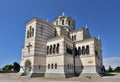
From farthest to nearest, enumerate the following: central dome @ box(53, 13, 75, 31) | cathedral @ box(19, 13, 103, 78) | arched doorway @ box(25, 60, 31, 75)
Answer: central dome @ box(53, 13, 75, 31), arched doorway @ box(25, 60, 31, 75), cathedral @ box(19, 13, 103, 78)

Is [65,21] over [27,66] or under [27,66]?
over

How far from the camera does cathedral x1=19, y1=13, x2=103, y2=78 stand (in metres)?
23.1

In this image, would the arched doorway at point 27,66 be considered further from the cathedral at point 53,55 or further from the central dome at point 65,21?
the central dome at point 65,21

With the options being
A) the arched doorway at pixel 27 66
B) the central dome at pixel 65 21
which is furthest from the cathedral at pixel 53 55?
the central dome at pixel 65 21

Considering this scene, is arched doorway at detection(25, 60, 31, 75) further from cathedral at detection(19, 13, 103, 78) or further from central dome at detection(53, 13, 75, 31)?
central dome at detection(53, 13, 75, 31)

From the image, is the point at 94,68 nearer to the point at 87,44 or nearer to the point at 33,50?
the point at 87,44

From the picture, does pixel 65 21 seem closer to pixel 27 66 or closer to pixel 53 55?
pixel 53 55

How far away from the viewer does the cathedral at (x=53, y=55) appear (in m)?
23.1

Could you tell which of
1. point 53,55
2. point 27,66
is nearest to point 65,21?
point 53,55

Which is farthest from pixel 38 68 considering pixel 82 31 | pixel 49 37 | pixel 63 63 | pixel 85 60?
pixel 82 31

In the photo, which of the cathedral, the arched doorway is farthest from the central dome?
the arched doorway

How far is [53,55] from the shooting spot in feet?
78.9

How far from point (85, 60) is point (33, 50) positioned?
11.1 meters

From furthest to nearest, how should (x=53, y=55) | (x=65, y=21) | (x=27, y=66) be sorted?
1. (x=65, y=21)
2. (x=27, y=66)
3. (x=53, y=55)
